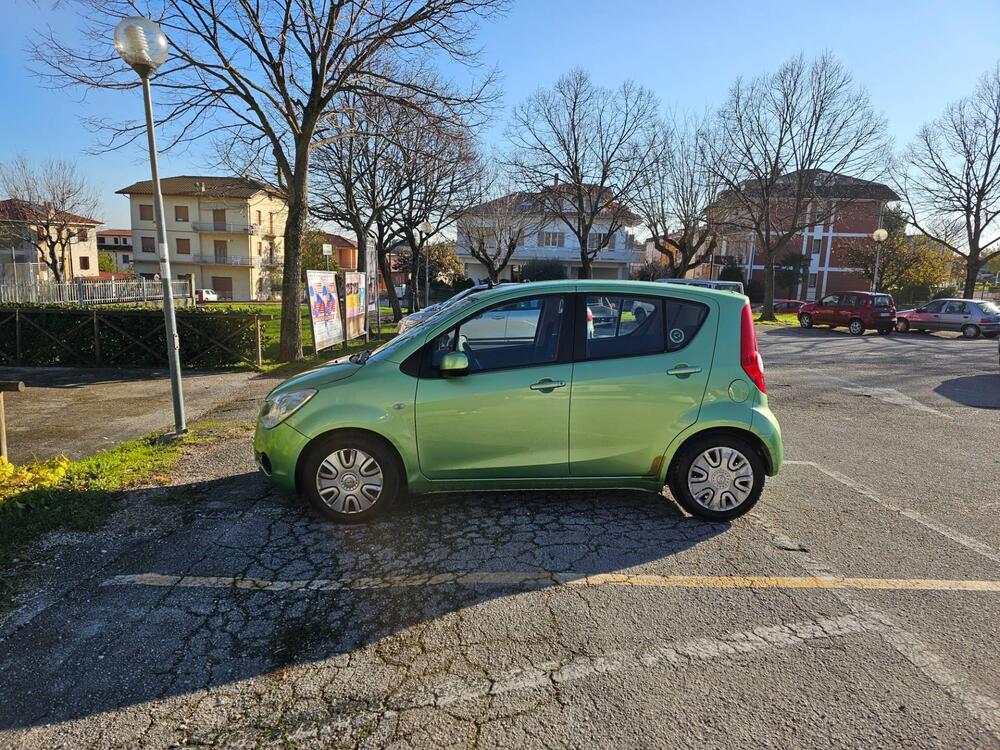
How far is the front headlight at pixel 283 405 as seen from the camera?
13.9 feet

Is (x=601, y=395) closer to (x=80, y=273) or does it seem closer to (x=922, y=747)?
(x=922, y=747)

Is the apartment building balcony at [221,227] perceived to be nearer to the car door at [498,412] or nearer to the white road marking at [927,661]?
the car door at [498,412]

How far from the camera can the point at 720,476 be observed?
171 inches

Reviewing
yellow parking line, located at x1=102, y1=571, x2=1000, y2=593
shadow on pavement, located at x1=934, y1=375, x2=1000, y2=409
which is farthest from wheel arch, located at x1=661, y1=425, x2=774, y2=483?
shadow on pavement, located at x1=934, y1=375, x2=1000, y2=409

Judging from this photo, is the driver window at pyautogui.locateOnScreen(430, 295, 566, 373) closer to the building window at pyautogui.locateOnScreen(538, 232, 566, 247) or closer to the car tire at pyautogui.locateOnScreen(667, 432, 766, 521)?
the car tire at pyautogui.locateOnScreen(667, 432, 766, 521)

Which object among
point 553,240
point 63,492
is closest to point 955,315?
point 63,492

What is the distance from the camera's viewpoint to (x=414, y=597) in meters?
3.34

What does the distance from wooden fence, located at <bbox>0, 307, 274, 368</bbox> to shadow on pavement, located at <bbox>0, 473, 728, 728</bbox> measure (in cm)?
780

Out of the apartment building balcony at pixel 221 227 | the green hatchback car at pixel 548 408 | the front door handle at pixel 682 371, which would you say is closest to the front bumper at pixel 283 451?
the green hatchback car at pixel 548 408

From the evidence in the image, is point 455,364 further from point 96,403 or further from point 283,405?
point 96,403

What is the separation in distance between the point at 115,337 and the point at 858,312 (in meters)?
24.9

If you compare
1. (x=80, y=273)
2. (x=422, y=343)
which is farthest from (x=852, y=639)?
(x=80, y=273)

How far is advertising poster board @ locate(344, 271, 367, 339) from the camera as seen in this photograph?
15.4m

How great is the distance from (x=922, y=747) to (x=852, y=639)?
71 centimetres
